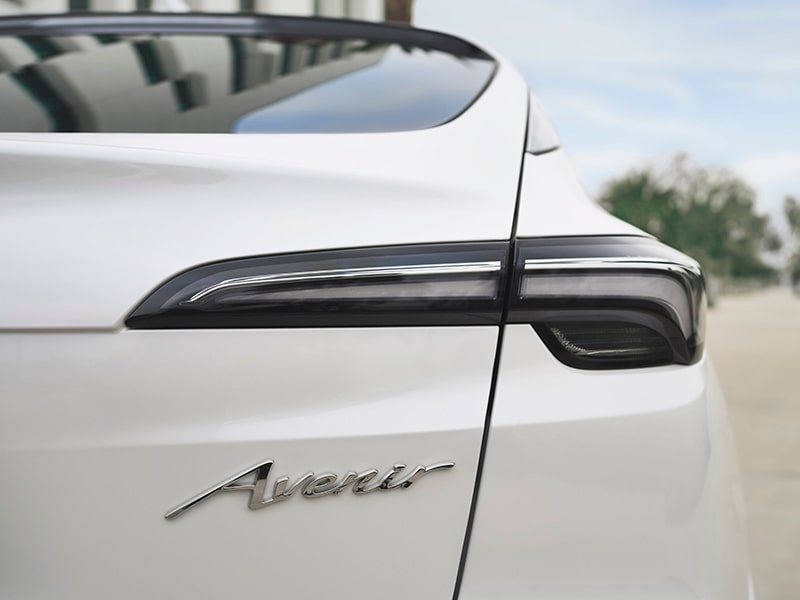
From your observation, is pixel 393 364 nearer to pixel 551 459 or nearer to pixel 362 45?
pixel 551 459

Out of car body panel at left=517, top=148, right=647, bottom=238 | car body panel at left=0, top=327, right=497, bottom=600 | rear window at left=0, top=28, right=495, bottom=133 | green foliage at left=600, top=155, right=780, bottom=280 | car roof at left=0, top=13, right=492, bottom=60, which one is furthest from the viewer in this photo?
green foliage at left=600, top=155, right=780, bottom=280

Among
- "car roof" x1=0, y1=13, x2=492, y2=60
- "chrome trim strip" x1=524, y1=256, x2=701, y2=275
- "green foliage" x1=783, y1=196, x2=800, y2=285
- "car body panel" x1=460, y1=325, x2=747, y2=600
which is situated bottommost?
"green foliage" x1=783, y1=196, x2=800, y2=285

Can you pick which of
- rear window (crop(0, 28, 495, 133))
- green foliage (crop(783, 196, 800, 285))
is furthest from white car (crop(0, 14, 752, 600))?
green foliage (crop(783, 196, 800, 285))

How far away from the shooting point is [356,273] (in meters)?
0.93

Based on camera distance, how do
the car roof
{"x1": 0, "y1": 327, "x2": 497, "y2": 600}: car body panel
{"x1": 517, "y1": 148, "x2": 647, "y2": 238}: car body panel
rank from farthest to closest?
the car roof → {"x1": 517, "y1": 148, "x2": 647, "y2": 238}: car body panel → {"x1": 0, "y1": 327, "x2": 497, "y2": 600}: car body panel

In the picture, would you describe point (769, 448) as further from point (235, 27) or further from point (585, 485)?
point (585, 485)

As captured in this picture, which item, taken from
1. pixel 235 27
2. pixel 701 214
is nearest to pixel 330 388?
pixel 235 27

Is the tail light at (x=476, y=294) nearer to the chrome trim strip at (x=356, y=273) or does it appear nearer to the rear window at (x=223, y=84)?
the chrome trim strip at (x=356, y=273)

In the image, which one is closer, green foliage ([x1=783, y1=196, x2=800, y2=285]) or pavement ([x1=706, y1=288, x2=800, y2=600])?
pavement ([x1=706, y1=288, x2=800, y2=600])

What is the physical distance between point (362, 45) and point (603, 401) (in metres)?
1.18

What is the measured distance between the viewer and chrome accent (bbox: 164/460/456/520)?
2.89ft

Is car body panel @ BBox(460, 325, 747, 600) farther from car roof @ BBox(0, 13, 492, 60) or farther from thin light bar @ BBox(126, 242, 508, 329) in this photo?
car roof @ BBox(0, 13, 492, 60)

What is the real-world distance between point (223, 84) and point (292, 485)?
76 cm

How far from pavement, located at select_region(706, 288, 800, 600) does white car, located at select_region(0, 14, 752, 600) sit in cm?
218
